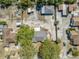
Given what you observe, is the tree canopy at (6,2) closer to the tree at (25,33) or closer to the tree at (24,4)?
the tree at (24,4)

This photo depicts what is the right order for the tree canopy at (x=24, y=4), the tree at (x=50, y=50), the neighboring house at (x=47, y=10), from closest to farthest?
the tree at (x=50, y=50) < the tree canopy at (x=24, y=4) < the neighboring house at (x=47, y=10)

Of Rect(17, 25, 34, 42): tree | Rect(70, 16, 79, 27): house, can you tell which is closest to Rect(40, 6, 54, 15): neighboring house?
Rect(70, 16, 79, 27): house

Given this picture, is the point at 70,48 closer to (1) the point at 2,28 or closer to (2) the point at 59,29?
(2) the point at 59,29

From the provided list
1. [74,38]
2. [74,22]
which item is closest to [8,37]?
[74,38]

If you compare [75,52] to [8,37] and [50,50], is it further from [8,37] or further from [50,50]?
[8,37]

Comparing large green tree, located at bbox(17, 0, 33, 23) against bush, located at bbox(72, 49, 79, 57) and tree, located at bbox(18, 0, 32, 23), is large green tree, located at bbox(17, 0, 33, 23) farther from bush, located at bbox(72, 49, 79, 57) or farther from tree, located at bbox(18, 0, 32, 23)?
bush, located at bbox(72, 49, 79, 57)

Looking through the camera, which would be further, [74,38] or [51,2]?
[51,2]

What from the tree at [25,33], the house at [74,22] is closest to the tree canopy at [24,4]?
the tree at [25,33]

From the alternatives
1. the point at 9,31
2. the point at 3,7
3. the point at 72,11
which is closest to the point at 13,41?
the point at 9,31
